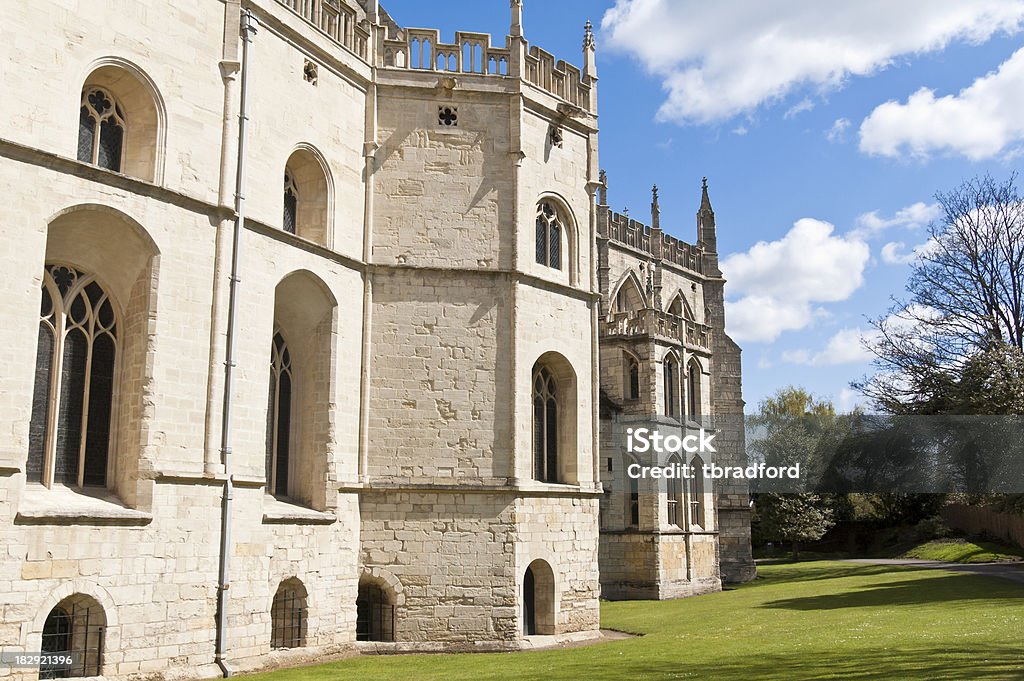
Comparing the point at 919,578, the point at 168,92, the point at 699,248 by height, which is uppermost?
the point at 699,248

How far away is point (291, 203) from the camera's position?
1881cm

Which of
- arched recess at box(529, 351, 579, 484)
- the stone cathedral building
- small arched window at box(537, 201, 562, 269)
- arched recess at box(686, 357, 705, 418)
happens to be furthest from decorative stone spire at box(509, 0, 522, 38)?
arched recess at box(686, 357, 705, 418)

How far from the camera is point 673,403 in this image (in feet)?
110

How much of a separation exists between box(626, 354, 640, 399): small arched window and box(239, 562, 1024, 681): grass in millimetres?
7813

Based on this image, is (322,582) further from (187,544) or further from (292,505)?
(187,544)

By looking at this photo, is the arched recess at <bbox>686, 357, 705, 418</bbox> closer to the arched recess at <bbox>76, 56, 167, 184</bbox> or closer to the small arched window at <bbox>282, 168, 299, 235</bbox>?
the small arched window at <bbox>282, 168, 299, 235</bbox>

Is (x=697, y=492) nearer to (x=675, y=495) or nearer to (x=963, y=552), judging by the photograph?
(x=675, y=495)

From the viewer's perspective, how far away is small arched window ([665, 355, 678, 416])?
3338 cm

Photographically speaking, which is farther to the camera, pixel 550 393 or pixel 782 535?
pixel 782 535

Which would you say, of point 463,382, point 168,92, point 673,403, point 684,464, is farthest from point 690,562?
point 168,92

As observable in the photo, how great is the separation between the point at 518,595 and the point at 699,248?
25379mm

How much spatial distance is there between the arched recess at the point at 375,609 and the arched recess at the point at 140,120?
872 cm

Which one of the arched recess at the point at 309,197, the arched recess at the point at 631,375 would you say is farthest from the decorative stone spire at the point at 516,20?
the arched recess at the point at 631,375

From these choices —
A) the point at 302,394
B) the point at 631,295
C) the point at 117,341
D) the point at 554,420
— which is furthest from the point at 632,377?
the point at 117,341
